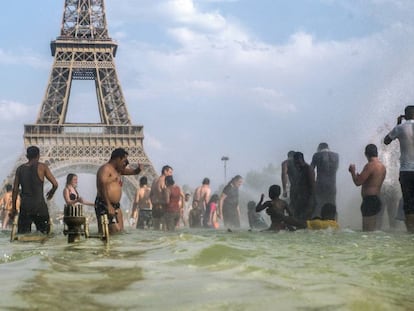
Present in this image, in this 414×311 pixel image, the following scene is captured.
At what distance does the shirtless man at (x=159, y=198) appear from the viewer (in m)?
14.6

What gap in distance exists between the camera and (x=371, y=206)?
9.76m

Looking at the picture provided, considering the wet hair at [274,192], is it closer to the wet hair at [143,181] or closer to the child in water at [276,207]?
the child in water at [276,207]

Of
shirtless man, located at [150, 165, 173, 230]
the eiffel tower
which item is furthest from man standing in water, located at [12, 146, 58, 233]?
the eiffel tower

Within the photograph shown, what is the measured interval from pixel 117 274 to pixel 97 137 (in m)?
48.7

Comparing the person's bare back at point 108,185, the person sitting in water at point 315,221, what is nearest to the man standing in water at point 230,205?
the person sitting in water at point 315,221

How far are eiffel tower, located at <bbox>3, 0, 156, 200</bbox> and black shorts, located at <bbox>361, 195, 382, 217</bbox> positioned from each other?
3865cm

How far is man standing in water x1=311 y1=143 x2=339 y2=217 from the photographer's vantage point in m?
11.6

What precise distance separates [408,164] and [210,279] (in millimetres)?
6039

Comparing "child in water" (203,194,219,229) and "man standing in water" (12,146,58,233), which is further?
"child in water" (203,194,219,229)

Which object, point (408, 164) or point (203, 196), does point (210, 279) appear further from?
point (203, 196)

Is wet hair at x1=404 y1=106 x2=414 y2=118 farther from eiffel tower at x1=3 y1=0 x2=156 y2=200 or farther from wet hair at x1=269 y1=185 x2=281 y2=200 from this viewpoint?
eiffel tower at x1=3 y1=0 x2=156 y2=200

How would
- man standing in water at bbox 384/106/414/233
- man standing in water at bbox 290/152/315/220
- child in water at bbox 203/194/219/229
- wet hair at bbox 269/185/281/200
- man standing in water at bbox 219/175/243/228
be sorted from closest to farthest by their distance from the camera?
man standing in water at bbox 384/106/414/233, wet hair at bbox 269/185/281/200, man standing in water at bbox 290/152/315/220, man standing in water at bbox 219/175/243/228, child in water at bbox 203/194/219/229

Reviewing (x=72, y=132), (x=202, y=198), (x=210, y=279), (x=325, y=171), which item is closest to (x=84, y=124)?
(x=72, y=132)

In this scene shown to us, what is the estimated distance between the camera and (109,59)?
54188mm
